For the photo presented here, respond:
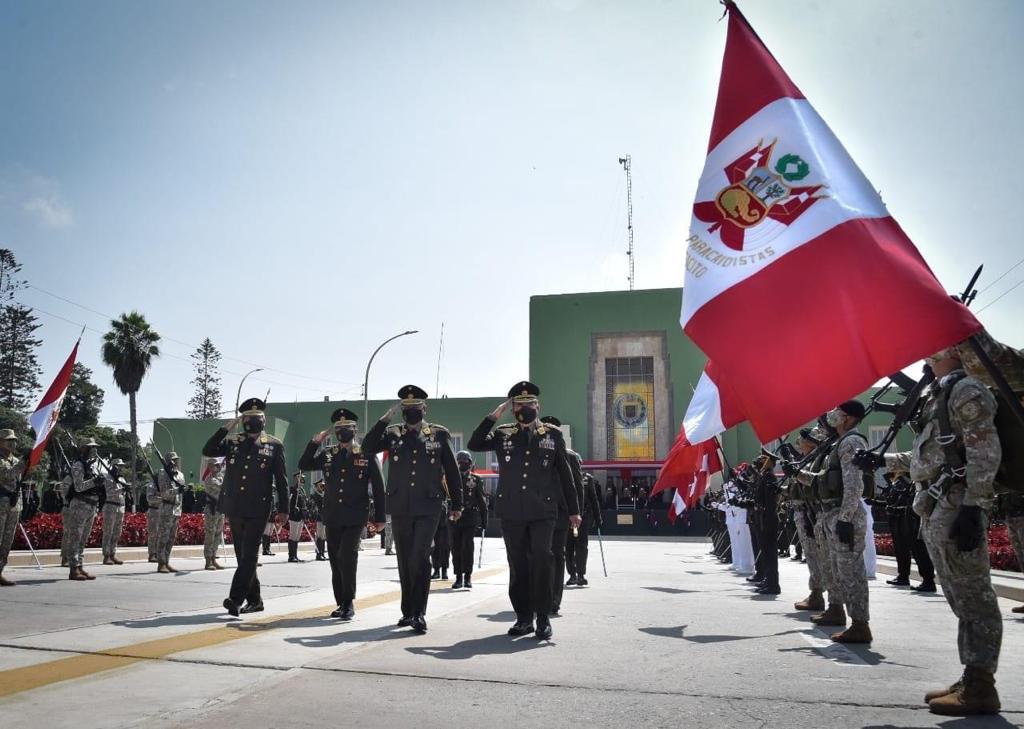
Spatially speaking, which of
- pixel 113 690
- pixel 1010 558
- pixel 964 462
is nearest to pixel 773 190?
pixel 964 462

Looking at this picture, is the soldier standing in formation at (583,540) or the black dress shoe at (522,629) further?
the soldier standing in formation at (583,540)

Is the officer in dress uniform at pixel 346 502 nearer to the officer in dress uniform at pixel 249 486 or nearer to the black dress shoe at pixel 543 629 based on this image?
the officer in dress uniform at pixel 249 486

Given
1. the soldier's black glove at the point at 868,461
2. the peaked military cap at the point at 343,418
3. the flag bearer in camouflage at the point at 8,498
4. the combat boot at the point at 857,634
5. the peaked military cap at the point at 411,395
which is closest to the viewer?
the soldier's black glove at the point at 868,461

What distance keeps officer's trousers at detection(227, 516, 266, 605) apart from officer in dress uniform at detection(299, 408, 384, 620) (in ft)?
2.24

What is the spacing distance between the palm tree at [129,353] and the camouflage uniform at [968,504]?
4535 centimetres

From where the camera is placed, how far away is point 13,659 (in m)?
5.29

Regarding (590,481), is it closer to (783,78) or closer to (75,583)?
(75,583)

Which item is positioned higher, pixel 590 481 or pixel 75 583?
pixel 590 481

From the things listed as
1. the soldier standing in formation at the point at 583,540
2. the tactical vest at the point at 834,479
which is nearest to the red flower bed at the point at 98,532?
the soldier standing in formation at the point at 583,540

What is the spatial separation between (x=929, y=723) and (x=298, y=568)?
1344 centimetres

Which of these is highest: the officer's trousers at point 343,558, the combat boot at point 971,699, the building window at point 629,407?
the building window at point 629,407

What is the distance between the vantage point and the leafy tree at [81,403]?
8300 centimetres

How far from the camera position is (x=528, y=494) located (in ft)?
23.1

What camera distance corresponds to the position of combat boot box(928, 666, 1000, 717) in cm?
414
